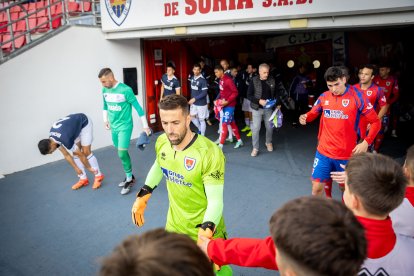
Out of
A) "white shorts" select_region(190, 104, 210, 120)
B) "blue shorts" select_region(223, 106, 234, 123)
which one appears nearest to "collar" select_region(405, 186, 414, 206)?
"blue shorts" select_region(223, 106, 234, 123)

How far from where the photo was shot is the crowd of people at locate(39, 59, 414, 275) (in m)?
0.91

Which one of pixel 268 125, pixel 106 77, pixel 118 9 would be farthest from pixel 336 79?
pixel 118 9

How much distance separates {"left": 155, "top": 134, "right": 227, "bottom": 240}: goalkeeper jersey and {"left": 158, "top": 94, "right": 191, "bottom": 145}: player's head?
11 centimetres

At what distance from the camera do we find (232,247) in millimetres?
1541

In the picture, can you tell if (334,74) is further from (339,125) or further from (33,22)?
(33,22)

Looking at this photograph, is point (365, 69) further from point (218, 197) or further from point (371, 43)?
point (371, 43)

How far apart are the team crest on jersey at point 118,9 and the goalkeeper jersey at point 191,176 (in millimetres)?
5236

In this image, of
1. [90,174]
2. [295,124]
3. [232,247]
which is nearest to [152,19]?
[90,174]

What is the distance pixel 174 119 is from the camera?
2416mm

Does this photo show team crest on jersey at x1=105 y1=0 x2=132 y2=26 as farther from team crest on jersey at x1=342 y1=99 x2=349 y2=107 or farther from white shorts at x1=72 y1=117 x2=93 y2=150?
team crest on jersey at x1=342 y1=99 x2=349 y2=107

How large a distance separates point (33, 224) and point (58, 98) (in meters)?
3.19

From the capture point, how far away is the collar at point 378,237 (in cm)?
144

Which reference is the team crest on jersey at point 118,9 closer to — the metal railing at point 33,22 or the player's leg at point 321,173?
the metal railing at point 33,22

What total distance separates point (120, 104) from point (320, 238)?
4725mm
